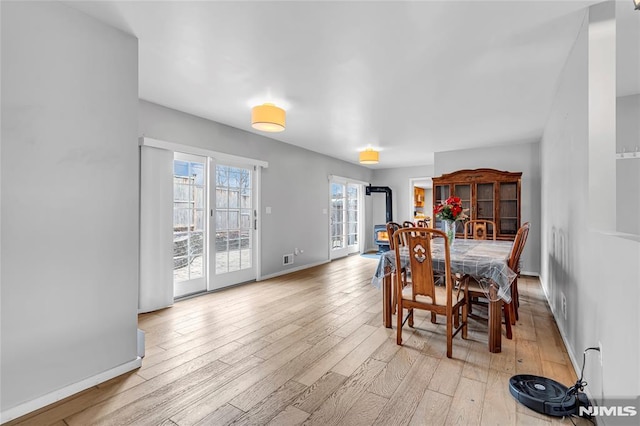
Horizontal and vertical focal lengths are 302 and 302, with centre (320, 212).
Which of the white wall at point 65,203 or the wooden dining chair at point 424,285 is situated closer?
the white wall at point 65,203

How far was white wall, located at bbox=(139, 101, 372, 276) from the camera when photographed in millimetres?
3689

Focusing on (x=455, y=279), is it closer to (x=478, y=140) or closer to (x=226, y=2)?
(x=226, y=2)

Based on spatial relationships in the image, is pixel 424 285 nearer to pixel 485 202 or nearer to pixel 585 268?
pixel 585 268

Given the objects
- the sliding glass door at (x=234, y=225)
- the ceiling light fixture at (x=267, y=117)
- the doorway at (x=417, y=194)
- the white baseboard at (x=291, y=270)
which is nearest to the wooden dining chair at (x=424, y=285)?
the ceiling light fixture at (x=267, y=117)

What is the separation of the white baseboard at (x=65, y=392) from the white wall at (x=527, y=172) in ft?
19.5

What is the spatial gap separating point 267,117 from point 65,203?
77.6 inches

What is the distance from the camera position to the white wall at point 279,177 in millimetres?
3689

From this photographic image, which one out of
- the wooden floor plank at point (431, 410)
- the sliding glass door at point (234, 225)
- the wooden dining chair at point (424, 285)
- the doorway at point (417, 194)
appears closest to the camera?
the wooden floor plank at point (431, 410)

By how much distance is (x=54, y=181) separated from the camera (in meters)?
1.78

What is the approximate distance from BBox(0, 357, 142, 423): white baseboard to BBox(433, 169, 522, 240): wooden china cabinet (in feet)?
17.6

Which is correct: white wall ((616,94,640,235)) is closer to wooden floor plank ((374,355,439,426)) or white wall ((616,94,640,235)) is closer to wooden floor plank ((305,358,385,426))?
wooden floor plank ((374,355,439,426))

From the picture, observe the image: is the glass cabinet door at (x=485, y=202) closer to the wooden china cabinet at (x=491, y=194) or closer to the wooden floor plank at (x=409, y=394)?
the wooden china cabinet at (x=491, y=194)

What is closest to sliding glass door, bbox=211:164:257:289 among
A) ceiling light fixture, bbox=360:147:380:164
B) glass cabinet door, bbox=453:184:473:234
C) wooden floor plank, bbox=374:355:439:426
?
ceiling light fixture, bbox=360:147:380:164

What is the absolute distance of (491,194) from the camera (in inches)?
215
